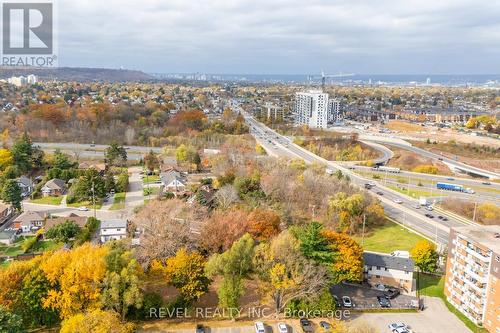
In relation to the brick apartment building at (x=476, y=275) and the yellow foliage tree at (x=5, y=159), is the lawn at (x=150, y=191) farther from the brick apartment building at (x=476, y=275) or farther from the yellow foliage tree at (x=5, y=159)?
the brick apartment building at (x=476, y=275)

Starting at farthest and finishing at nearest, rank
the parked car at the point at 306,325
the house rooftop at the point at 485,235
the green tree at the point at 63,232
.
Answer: the green tree at the point at 63,232
the house rooftop at the point at 485,235
the parked car at the point at 306,325

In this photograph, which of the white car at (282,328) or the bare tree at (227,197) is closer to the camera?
the white car at (282,328)

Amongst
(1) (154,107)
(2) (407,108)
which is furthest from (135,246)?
(2) (407,108)

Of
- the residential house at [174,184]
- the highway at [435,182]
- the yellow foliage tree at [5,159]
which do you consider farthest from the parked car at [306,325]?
the yellow foliage tree at [5,159]

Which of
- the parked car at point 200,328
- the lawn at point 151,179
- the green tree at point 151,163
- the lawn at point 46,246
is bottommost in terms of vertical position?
the parked car at point 200,328

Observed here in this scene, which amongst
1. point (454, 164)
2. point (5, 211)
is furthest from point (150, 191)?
point (454, 164)

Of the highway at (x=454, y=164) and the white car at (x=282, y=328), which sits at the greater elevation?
the highway at (x=454, y=164)

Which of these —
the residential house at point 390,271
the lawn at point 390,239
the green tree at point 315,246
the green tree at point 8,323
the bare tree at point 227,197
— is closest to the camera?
the green tree at point 8,323

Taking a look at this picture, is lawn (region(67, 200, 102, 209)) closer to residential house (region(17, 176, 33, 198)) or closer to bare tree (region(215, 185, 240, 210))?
residential house (region(17, 176, 33, 198))
